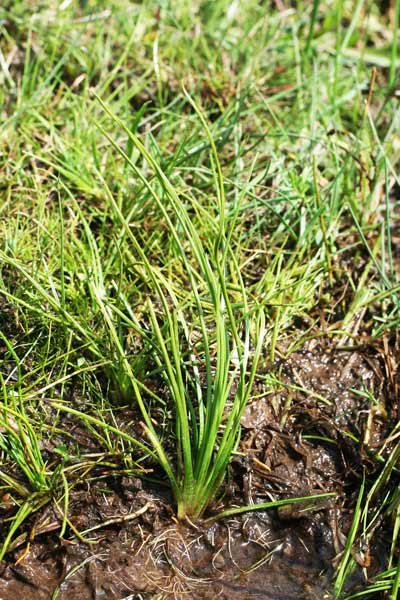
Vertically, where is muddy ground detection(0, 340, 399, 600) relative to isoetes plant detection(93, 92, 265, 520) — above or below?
below

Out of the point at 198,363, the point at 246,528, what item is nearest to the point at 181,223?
the point at 198,363

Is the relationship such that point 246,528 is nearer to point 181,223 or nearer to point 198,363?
point 198,363

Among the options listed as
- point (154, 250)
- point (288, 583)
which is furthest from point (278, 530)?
point (154, 250)

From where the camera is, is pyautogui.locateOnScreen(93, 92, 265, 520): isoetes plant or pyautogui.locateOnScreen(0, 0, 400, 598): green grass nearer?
pyautogui.locateOnScreen(93, 92, 265, 520): isoetes plant

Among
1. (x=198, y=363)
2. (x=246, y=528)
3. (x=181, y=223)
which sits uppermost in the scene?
(x=181, y=223)

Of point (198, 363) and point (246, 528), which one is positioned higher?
point (198, 363)
